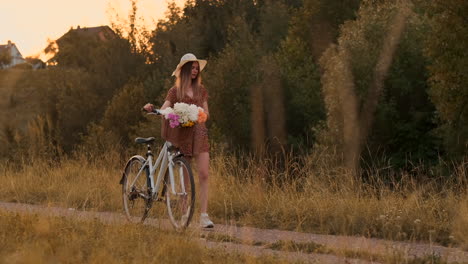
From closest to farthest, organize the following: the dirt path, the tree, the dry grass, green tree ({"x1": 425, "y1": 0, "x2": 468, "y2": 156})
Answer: the dry grass → the dirt path → green tree ({"x1": 425, "y1": 0, "x2": 468, "y2": 156}) → the tree

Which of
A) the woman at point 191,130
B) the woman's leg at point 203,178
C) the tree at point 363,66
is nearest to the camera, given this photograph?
the woman's leg at point 203,178

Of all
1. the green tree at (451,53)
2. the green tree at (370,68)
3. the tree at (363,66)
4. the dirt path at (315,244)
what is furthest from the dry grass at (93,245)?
the green tree at (370,68)

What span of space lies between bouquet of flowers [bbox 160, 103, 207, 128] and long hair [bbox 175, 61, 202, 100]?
0.35 m

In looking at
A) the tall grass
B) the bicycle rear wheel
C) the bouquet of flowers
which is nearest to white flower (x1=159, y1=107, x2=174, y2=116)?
the bouquet of flowers

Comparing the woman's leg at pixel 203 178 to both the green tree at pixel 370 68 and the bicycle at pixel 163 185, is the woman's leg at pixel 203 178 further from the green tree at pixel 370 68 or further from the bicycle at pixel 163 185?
the green tree at pixel 370 68

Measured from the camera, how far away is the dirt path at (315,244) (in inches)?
261

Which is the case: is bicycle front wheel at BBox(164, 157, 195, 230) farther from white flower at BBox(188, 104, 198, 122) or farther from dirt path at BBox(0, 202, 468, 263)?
white flower at BBox(188, 104, 198, 122)

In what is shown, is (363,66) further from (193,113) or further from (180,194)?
(180,194)

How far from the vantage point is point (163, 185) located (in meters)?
8.87

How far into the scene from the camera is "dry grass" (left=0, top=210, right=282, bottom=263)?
6.06 m

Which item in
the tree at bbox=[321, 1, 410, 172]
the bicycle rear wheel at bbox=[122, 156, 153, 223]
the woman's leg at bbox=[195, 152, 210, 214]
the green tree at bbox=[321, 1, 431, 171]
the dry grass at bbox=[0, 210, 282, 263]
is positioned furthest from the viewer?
the green tree at bbox=[321, 1, 431, 171]

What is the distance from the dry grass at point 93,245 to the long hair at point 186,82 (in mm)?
1787

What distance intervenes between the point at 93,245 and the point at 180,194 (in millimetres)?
1886

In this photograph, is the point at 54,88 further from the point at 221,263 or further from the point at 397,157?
the point at 221,263
